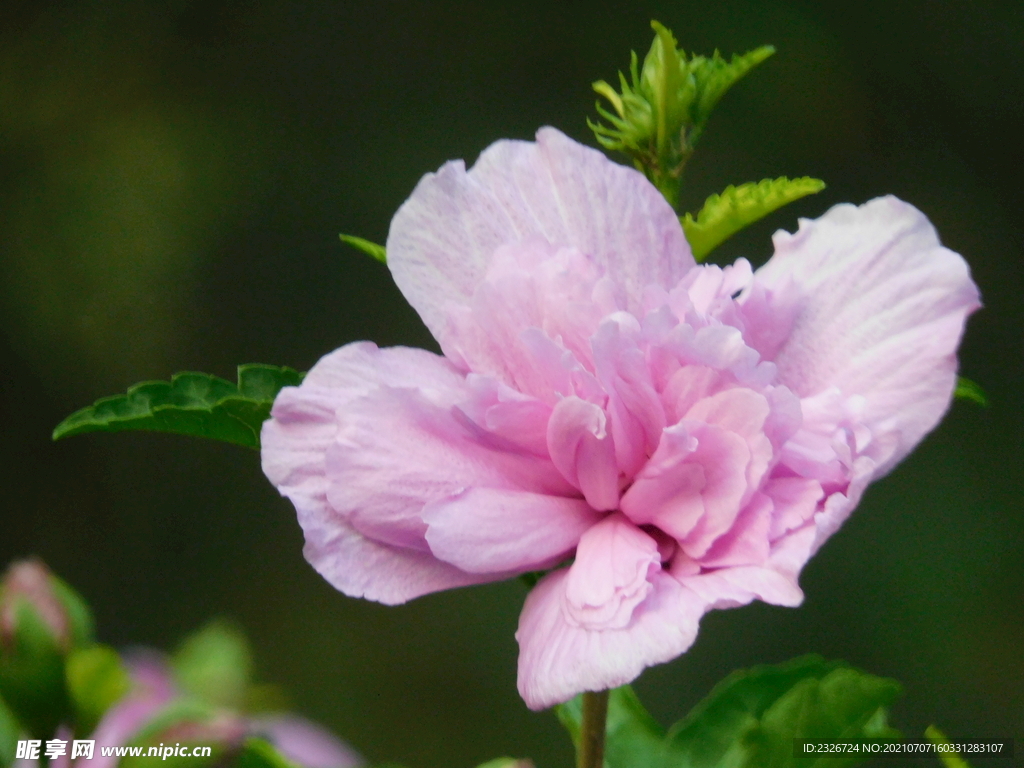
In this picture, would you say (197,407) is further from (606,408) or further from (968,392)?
(968,392)

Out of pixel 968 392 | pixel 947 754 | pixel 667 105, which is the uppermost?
pixel 667 105

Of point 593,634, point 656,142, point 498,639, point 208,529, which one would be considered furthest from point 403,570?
point 208,529

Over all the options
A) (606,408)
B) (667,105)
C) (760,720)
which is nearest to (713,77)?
(667,105)

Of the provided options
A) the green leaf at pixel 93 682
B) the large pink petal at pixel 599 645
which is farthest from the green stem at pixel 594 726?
the green leaf at pixel 93 682

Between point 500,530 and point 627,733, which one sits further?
point 627,733

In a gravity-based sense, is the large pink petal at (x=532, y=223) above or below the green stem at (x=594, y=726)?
above

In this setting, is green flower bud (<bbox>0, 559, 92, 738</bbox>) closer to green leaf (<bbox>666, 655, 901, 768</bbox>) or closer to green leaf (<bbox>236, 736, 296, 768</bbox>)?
green leaf (<bbox>236, 736, 296, 768</bbox>)

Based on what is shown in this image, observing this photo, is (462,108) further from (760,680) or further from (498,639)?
(760,680)

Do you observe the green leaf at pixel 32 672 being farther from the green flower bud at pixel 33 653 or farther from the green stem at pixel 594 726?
the green stem at pixel 594 726
